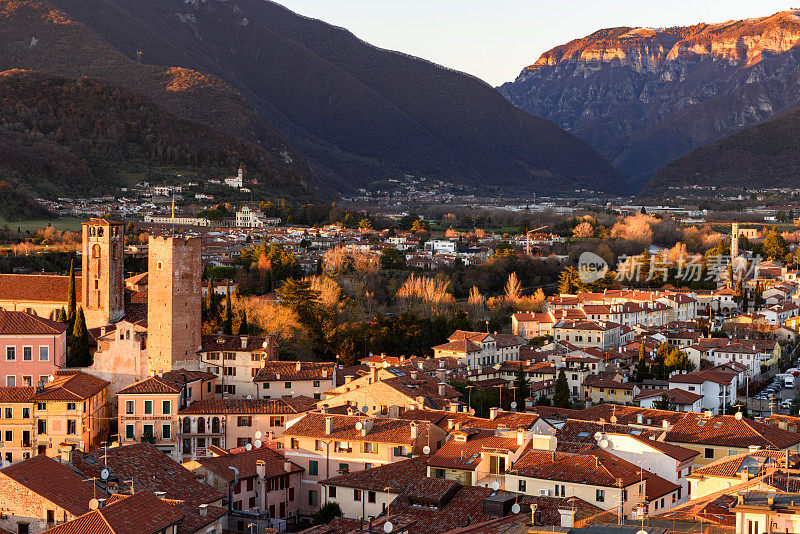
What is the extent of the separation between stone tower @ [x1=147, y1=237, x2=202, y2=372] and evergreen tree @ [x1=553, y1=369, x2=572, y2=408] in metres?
12.0

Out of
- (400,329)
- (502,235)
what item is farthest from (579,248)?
(400,329)

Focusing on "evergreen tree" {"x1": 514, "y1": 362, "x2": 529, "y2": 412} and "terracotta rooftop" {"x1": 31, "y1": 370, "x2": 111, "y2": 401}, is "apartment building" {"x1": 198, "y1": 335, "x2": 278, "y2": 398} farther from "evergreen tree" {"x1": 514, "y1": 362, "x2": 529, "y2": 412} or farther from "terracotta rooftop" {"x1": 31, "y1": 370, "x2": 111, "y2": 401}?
"evergreen tree" {"x1": 514, "y1": 362, "x2": 529, "y2": 412}

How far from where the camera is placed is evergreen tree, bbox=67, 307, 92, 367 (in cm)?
3697

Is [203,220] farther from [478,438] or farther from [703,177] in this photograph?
[703,177]

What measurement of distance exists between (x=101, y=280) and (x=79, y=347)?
16.6ft

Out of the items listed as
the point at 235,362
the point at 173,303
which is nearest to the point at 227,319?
the point at 235,362

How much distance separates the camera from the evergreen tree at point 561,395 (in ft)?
132

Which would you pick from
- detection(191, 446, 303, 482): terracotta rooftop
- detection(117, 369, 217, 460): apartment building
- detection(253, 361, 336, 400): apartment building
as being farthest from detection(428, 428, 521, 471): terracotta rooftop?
detection(253, 361, 336, 400): apartment building


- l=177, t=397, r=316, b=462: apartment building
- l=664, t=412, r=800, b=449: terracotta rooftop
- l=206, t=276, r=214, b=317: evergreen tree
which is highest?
l=206, t=276, r=214, b=317: evergreen tree

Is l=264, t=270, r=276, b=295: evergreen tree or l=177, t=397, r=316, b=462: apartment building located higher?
l=264, t=270, r=276, b=295: evergreen tree

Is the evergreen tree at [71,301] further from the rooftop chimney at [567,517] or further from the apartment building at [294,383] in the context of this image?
the rooftop chimney at [567,517]

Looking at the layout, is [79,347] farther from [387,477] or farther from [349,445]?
[387,477]

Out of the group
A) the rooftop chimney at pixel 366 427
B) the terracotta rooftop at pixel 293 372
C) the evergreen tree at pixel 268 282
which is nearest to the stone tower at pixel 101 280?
the terracotta rooftop at pixel 293 372

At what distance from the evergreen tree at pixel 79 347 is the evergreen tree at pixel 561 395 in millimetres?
15205
